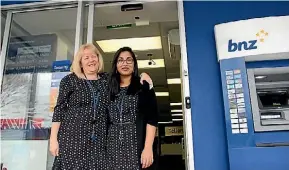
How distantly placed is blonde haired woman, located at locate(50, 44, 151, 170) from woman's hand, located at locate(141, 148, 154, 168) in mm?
270

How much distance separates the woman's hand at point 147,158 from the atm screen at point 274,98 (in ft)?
3.42

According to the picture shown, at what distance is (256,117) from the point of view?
2191mm

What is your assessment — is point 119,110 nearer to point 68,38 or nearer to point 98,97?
point 98,97

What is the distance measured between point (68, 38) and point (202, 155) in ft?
5.94

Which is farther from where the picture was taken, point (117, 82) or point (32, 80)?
point (32, 80)

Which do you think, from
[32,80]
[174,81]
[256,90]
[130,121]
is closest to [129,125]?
[130,121]

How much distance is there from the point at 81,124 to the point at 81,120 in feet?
0.09

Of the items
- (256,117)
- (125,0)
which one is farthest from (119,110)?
(125,0)

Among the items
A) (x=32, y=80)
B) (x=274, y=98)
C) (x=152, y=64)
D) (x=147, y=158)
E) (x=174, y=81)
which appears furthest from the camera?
(x=174, y=81)

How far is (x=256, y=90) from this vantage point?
231 cm

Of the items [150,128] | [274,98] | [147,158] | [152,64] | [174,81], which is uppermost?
[152,64]

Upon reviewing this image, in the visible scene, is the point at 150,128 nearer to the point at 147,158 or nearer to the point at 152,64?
A: the point at 147,158

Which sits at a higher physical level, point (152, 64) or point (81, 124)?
point (152, 64)

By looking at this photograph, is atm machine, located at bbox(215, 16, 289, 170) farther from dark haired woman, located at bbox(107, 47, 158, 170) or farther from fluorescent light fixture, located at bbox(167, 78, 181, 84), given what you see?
fluorescent light fixture, located at bbox(167, 78, 181, 84)
